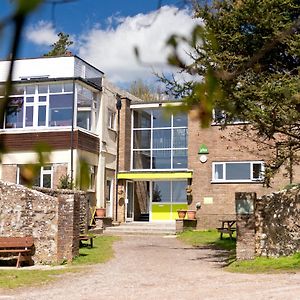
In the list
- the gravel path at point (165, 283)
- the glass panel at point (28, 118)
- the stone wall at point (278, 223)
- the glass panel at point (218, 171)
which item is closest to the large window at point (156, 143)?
the glass panel at point (218, 171)

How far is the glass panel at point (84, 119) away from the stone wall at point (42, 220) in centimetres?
1300

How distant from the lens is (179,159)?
33188mm

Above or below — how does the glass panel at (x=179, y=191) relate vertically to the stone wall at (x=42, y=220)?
above

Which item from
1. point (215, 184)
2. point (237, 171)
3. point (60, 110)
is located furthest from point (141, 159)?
point (60, 110)

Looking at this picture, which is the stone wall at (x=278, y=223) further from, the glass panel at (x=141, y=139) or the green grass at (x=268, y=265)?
the glass panel at (x=141, y=139)

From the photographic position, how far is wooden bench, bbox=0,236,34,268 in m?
16.4

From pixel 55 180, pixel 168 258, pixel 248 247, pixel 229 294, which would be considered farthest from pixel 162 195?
pixel 229 294

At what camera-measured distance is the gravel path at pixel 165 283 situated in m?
10.7

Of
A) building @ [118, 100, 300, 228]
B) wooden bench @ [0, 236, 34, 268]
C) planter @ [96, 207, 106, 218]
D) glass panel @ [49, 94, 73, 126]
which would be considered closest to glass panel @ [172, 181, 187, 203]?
building @ [118, 100, 300, 228]

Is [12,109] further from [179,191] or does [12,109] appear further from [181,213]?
[179,191]

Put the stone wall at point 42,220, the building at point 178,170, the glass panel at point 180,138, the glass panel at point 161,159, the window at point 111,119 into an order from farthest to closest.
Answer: the glass panel at point 161,159, the glass panel at point 180,138, the window at point 111,119, the building at point 178,170, the stone wall at point 42,220

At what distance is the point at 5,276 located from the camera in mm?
14008

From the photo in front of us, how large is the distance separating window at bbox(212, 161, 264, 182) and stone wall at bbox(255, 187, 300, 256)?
14.5 metres

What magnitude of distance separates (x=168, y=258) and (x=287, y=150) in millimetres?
5325
